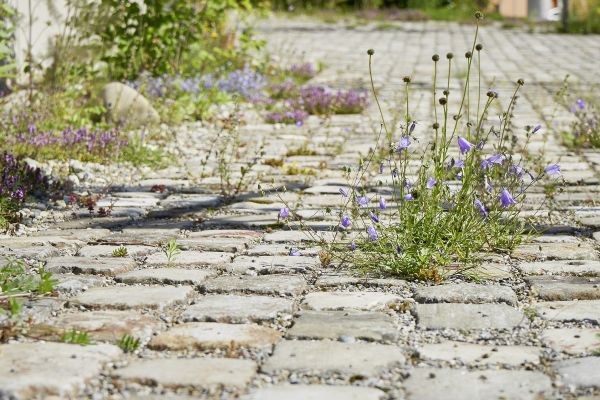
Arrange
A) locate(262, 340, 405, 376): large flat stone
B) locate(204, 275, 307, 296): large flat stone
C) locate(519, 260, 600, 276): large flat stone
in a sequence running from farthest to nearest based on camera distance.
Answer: locate(519, 260, 600, 276): large flat stone < locate(204, 275, 307, 296): large flat stone < locate(262, 340, 405, 376): large flat stone

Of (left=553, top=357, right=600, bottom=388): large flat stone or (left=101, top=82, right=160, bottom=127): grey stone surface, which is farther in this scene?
(left=101, top=82, right=160, bottom=127): grey stone surface

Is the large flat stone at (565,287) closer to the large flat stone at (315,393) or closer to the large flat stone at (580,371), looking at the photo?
the large flat stone at (580,371)

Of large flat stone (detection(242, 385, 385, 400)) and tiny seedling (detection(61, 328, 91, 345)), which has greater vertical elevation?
tiny seedling (detection(61, 328, 91, 345))

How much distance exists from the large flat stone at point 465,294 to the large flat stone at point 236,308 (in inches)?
18.6

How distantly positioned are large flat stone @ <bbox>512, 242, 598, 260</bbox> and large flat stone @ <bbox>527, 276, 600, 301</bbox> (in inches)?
14.0

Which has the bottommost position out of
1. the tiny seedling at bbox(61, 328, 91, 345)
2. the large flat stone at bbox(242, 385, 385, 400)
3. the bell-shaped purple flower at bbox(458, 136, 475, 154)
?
the large flat stone at bbox(242, 385, 385, 400)

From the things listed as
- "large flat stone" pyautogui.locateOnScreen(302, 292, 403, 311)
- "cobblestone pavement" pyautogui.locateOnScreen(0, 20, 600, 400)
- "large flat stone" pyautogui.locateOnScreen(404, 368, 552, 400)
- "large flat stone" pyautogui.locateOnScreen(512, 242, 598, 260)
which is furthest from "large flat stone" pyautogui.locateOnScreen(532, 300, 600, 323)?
"large flat stone" pyautogui.locateOnScreen(512, 242, 598, 260)

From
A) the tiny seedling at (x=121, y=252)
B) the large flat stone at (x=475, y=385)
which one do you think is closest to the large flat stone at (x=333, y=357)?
the large flat stone at (x=475, y=385)

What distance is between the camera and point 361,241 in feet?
13.8

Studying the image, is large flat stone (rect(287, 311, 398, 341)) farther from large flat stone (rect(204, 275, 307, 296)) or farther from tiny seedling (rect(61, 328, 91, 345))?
tiny seedling (rect(61, 328, 91, 345))

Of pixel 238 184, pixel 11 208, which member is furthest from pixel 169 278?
pixel 238 184

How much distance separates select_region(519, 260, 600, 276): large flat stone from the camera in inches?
152

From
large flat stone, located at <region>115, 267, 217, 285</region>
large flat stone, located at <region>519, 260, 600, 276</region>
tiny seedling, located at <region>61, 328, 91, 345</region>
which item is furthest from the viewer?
large flat stone, located at <region>519, 260, 600, 276</region>

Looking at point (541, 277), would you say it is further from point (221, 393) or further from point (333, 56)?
point (333, 56)
